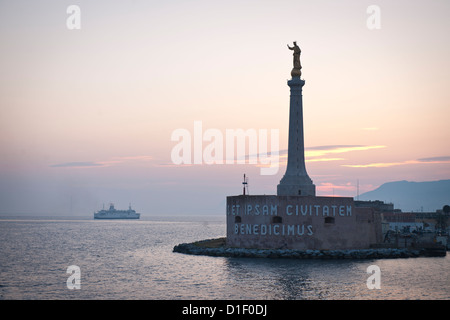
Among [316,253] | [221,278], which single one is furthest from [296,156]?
[221,278]

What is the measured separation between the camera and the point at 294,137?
48.0 m

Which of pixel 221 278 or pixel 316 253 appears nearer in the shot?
pixel 221 278

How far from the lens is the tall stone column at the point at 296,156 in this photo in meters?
47.8

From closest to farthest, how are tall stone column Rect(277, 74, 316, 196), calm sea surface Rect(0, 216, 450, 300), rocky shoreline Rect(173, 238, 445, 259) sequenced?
1. calm sea surface Rect(0, 216, 450, 300)
2. rocky shoreline Rect(173, 238, 445, 259)
3. tall stone column Rect(277, 74, 316, 196)

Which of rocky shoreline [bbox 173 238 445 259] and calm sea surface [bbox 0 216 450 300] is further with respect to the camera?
rocky shoreline [bbox 173 238 445 259]

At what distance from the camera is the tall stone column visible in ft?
157

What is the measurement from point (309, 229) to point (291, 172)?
5775 mm

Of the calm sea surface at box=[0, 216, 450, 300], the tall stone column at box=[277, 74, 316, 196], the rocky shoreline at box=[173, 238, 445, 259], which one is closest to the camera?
the calm sea surface at box=[0, 216, 450, 300]

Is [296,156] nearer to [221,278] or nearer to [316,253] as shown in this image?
[316,253]

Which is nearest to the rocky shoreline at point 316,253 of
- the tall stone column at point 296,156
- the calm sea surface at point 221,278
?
the calm sea surface at point 221,278

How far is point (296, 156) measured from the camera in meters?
48.0

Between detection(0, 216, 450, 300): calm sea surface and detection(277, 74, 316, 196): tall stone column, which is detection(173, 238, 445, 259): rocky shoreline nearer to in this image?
detection(0, 216, 450, 300): calm sea surface

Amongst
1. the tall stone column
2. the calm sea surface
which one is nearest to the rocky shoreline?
the calm sea surface
